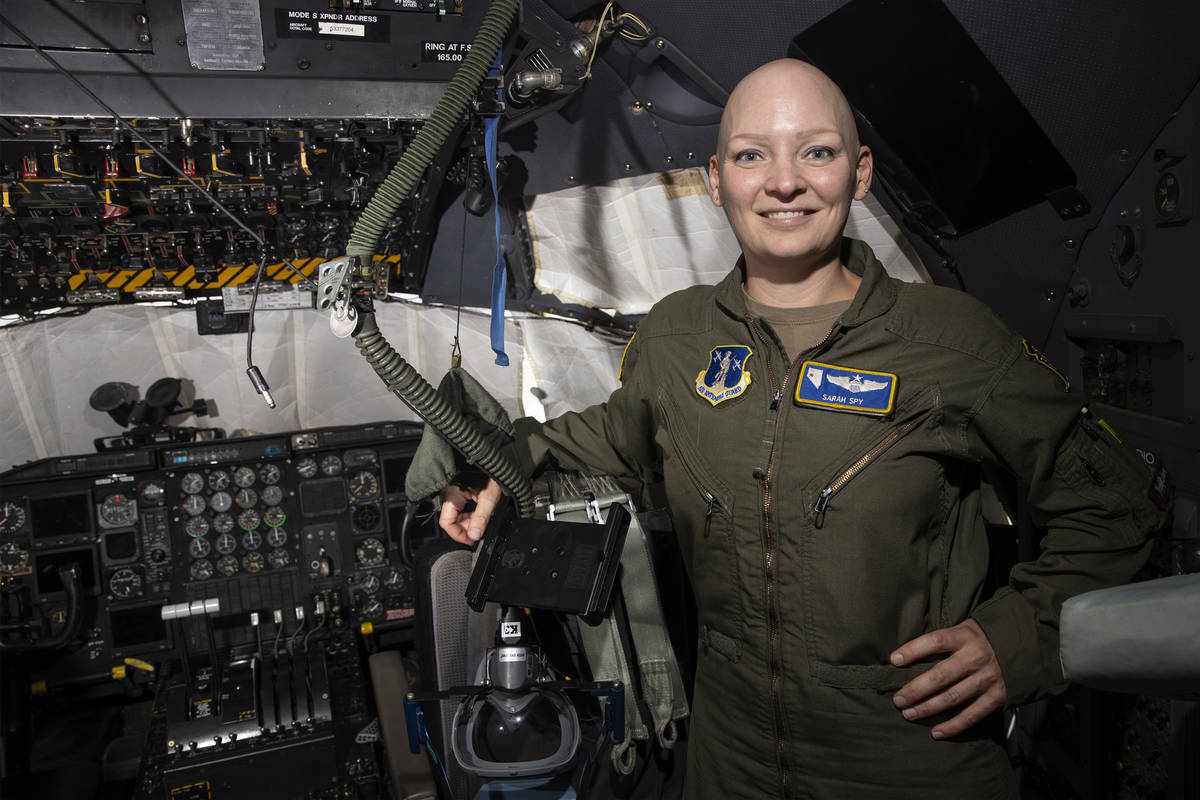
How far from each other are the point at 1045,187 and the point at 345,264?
1.77 metres

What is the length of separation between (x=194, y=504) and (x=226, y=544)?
0.23 metres

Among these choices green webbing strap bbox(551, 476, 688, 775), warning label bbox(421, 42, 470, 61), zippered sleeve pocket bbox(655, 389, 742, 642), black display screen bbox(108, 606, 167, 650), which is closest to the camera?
zippered sleeve pocket bbox(655, 389, 742, 642)

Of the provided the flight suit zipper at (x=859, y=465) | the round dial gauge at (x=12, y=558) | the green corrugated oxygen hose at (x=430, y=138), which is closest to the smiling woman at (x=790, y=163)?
the flight suit zipper at (x=859, y=465)

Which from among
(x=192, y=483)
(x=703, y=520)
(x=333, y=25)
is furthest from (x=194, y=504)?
(x=703, y=520)

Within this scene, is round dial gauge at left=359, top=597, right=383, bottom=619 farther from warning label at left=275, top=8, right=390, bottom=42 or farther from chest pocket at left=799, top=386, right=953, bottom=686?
chest pocket at left=799, top=386, right=953, bottom=686

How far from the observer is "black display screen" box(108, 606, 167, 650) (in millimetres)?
3756

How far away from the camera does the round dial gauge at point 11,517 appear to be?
142 inches

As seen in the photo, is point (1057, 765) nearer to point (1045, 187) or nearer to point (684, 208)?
point (1045, 187)

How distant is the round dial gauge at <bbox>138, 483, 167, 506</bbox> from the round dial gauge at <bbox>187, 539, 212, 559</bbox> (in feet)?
0.77

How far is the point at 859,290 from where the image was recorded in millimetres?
1330

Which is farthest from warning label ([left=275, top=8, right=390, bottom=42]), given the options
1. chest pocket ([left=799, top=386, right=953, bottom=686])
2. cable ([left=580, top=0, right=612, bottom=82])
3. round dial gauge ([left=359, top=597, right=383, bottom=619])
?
round dial gauge ([left=359, top=597, right=383, bottom=619])

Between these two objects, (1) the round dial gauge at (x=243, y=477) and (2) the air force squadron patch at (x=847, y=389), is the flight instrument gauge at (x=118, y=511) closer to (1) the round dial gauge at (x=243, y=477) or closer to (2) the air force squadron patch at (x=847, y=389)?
(1) the round dial gauge at (x=243, y=477)

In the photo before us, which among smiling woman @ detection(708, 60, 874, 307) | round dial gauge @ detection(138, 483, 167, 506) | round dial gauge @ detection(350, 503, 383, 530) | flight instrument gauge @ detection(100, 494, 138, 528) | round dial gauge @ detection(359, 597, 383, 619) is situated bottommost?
round dial gauge @ detection(359, 597, 383, 619)

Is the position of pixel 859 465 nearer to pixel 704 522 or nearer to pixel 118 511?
pixel 704 522
